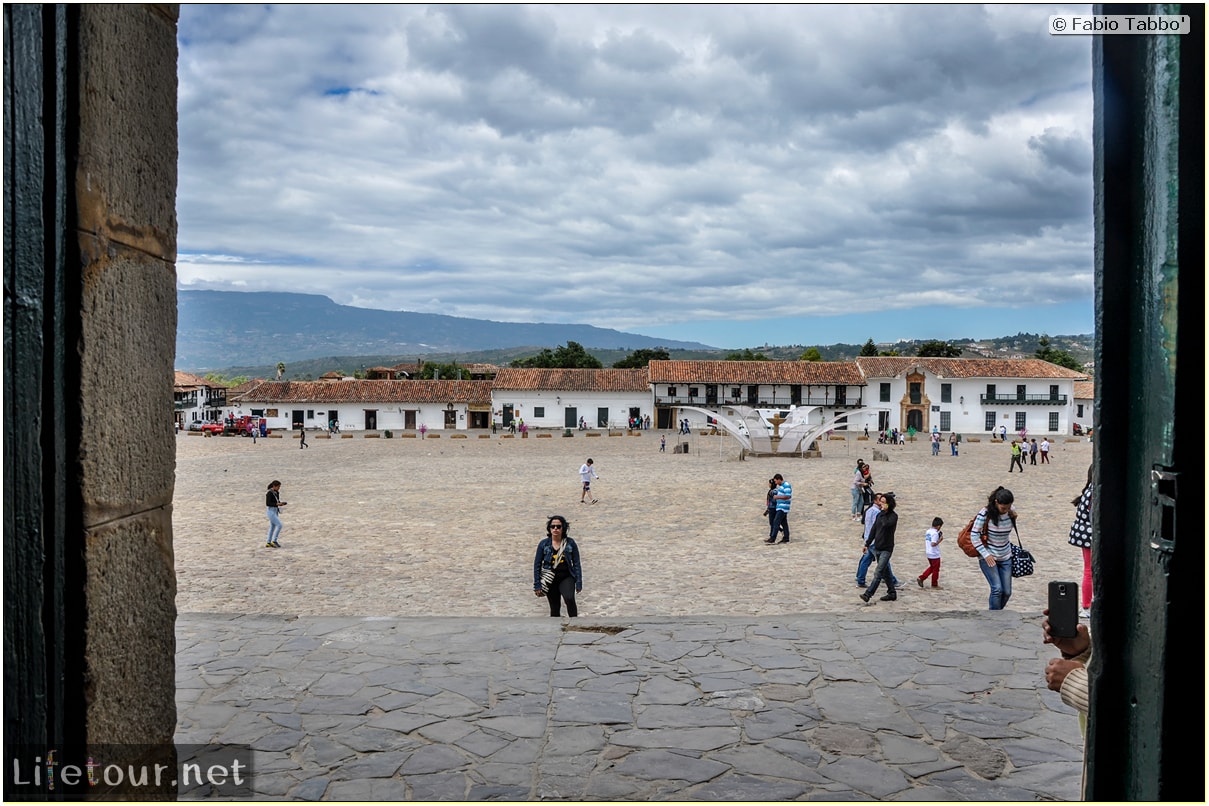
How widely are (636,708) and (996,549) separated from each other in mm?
4443

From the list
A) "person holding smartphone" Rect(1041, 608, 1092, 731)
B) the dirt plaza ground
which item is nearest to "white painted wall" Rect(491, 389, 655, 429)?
the dirt plaza ground

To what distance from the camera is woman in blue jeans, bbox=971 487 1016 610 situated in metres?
7.15

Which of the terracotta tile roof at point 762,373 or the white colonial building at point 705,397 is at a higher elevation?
the terracotta tile roof at point 762,373

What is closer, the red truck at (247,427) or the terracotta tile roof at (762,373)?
the red truck at (247,427)

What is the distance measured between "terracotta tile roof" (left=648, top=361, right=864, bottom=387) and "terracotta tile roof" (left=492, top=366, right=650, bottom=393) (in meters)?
1.58

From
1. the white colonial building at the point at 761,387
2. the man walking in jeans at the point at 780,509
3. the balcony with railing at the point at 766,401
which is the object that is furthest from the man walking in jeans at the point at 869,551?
the balcony with railing at the point at 766,401

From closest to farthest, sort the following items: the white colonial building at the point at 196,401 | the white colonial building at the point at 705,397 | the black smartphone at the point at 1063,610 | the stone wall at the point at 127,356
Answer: the stone wall at the point at 127,356 → the black smartphone at the point at 1063,610 → the white colonial building at the point at 705,397 → the white colonial building at the point at 196,401

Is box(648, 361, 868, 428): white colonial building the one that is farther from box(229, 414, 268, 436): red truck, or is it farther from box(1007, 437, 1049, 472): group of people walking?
box(229, 414, 268, 436): red truck

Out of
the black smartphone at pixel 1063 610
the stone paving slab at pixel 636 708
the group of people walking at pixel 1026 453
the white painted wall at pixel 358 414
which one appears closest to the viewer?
the black smartphone at pixel 1063 610

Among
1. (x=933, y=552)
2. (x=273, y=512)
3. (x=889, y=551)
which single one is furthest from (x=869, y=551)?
(x=273, y=512)

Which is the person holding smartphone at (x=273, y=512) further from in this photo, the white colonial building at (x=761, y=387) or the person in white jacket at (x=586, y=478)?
the white colonial building at (x=761, y=387)

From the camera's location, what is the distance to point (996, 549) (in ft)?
23.8

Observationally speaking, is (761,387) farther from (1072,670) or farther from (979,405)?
(1072,670)

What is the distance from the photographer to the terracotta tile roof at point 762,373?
52.2m
